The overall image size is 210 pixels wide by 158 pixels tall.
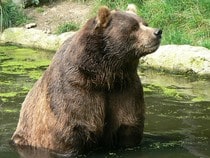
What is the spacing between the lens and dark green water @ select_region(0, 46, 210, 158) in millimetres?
6523

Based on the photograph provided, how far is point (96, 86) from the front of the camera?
5973 mm

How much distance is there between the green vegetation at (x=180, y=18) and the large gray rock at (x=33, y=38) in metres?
2.07

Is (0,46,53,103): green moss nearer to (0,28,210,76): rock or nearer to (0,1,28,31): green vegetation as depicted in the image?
(0,28,210,76): rock

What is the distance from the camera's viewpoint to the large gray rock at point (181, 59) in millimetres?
10805

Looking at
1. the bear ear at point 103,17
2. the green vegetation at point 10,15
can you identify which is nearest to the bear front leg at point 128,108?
the bear ear at point 103,17

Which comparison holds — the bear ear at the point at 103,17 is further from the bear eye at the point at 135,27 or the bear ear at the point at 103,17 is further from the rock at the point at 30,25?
the rock at the point at 30,25

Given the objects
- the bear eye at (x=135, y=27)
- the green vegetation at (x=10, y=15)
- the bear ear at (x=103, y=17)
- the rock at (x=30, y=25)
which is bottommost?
the rock at (x=30, y=25)

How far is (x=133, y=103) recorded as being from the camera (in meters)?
6.14

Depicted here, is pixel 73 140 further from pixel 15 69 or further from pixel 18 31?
pixel 18 31

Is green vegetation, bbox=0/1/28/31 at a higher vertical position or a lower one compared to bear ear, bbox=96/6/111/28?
lower

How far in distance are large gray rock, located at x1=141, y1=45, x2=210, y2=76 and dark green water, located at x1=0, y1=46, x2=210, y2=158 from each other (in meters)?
0.27

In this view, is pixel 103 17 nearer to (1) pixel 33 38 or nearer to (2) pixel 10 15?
(1) pixel 33 38

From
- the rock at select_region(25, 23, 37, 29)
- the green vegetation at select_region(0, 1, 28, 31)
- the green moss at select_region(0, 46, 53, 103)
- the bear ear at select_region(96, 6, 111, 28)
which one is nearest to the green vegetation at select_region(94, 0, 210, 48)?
the green moss at select_region(0, 46, 53, 103)

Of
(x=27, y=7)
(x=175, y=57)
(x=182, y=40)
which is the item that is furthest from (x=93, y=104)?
(x=27, y=7)
